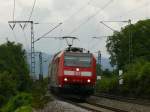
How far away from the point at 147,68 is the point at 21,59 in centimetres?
2129

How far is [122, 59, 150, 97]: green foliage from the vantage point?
51.3 meters

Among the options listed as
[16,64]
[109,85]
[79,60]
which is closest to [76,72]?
[79,60]

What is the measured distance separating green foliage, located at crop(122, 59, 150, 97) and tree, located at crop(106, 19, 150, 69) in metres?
37.1

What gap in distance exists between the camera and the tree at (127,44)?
97713 millimetres

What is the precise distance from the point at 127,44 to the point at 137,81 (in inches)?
1769

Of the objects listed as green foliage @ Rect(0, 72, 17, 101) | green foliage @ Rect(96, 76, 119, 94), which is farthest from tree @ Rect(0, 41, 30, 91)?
green foliage @ Rect(96, 76, 119, 94)

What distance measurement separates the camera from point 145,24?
103188 millimetres

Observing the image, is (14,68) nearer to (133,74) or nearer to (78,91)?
(133,74)

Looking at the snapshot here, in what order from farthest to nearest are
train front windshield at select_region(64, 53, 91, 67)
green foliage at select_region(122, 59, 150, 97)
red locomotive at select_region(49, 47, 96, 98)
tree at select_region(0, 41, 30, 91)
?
tree at select_region(0, 41, 30, 91)
green foliage at select_region(122, 59, 150, 97)
train front windshield at select_region(64, 53, 91, 67)
red locomotive at select_region(49, 47, 96, 98)

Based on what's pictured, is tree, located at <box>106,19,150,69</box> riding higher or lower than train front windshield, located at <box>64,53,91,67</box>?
higher

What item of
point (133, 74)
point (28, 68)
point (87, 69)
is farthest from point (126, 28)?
point (87, 69)

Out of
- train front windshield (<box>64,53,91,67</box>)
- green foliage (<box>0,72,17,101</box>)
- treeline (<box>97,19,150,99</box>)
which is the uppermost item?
treeline (<box>97,19,150,99</box>)

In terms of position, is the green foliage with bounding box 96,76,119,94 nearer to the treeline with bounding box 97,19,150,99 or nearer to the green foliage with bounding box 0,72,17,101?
the treeline with bounding box 97,19,150,99

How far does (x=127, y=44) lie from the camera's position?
9888 cm
